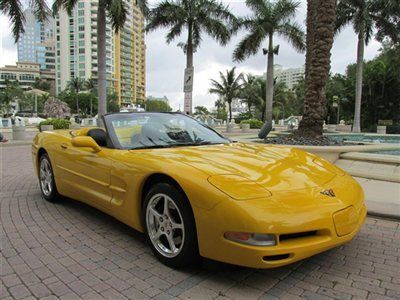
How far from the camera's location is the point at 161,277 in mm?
2855

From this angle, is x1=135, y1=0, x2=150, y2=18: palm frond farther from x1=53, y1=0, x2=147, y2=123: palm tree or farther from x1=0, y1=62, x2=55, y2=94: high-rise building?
x1=0, y1=62, x2=55, y2=94: high-rise building

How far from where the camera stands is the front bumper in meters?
2.46

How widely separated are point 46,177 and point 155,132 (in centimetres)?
226

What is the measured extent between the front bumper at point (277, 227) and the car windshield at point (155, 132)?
1455 millimetres

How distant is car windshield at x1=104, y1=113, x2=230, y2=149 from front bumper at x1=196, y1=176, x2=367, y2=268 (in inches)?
57.3

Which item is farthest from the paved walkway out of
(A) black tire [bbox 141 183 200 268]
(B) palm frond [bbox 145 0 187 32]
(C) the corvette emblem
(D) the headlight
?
(B) palm frond [bbox 145 0 187 32]

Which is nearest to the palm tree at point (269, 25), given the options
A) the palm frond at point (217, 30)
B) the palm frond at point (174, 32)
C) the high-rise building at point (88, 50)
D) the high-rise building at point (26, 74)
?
the palm frond at point (217, 30)

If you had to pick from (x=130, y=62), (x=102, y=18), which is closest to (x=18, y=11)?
(x=102, y=18)

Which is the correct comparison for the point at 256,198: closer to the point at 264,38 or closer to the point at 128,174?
the point at 128,174

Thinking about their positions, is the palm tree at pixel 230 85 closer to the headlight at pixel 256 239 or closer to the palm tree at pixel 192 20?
the palm tree at pixel 192 20

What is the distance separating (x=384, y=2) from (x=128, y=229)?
86.9 ft

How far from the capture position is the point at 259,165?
3.16 metres

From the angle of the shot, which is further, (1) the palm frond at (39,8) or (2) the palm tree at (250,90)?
(2) the palm tree at (250,90)

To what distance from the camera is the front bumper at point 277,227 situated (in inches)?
96.7
